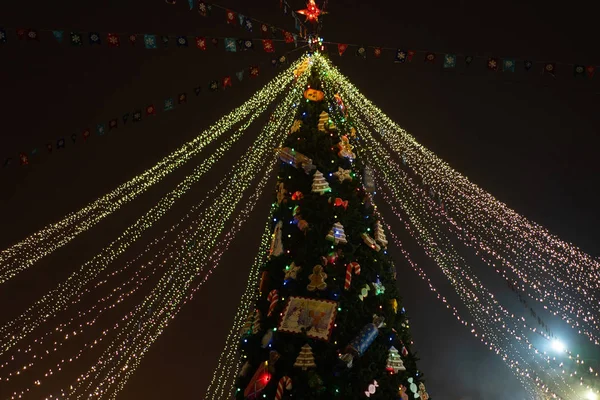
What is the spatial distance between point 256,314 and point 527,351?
1953 cm

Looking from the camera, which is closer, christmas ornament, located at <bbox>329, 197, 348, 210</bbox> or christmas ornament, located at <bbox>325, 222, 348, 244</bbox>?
christmas ornament, located at <bbox>325, 222, 348, 244</bbox>

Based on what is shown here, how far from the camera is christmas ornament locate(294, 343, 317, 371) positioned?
599cm

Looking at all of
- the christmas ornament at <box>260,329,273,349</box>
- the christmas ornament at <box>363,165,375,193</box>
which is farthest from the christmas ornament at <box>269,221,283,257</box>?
the christmas ornament at <box>363,165,375,193</box>

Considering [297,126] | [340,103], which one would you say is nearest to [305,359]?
[297,126]

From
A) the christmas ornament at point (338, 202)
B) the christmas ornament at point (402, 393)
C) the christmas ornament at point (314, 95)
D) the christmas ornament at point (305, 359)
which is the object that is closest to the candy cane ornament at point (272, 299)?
the christmas ornament at point (305, 359)

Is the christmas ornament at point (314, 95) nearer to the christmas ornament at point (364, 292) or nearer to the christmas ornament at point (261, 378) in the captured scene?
the christmas ornament at point (364, 292)

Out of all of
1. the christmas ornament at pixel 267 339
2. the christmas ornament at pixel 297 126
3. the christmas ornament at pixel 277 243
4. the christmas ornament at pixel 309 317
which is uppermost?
the christmas ornament at pixel 297 126

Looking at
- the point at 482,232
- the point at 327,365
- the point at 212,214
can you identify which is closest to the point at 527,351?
the point at 482,232

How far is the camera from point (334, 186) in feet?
23.1

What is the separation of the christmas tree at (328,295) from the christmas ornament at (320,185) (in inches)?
0.5

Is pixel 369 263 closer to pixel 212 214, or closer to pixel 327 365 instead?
pixel 327 365

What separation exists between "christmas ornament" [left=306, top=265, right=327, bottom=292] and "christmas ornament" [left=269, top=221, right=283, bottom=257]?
59 centimetres

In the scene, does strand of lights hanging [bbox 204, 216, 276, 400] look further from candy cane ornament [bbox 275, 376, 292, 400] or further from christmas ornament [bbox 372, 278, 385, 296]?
candy cane ornament [bbox 275, 376, 292, 400]

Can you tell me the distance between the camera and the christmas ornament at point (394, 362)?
620cm
